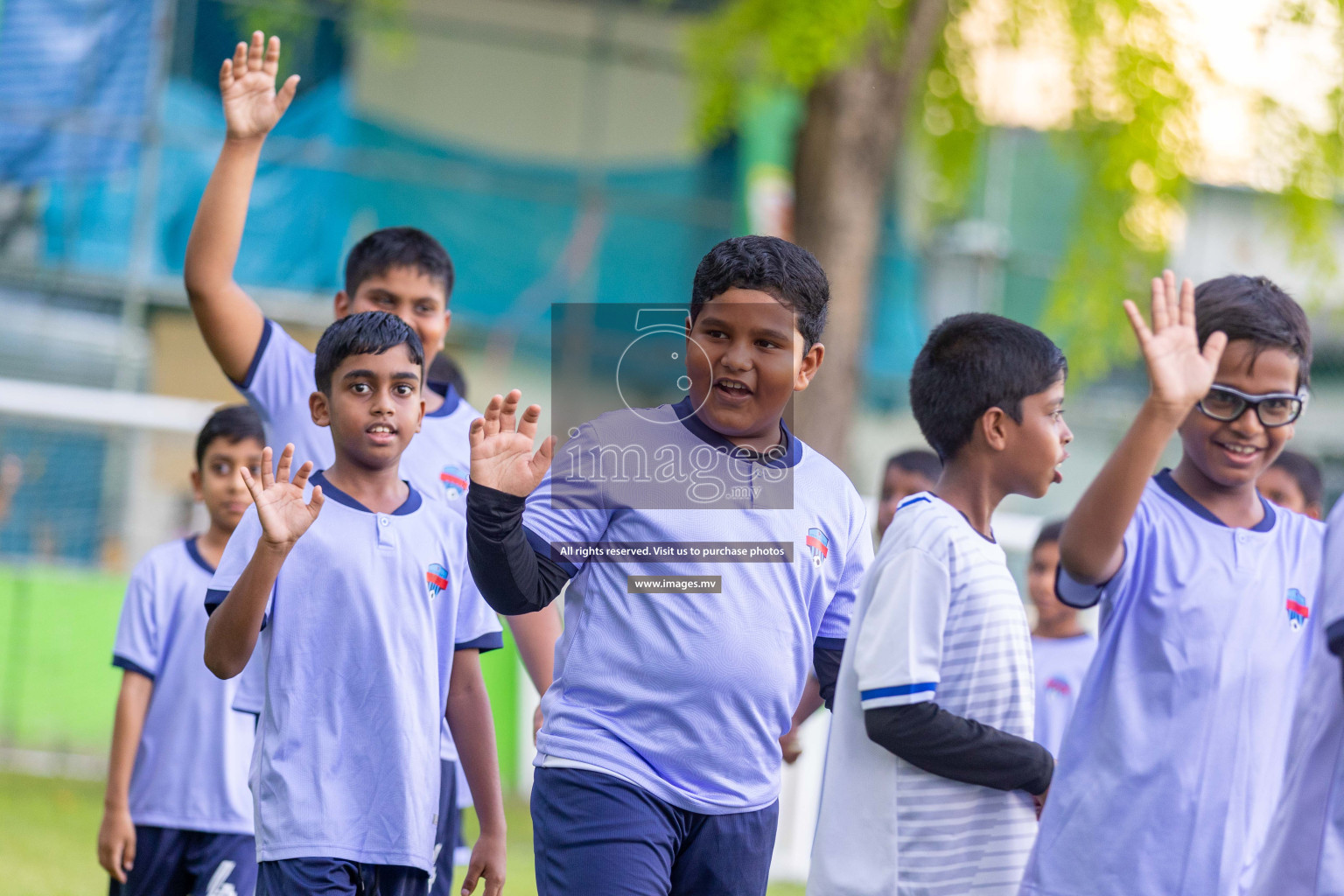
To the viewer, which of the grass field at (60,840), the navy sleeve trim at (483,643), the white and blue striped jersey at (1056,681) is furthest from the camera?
the grass field at (60,840)

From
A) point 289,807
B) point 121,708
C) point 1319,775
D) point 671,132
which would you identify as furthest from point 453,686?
point 671,132

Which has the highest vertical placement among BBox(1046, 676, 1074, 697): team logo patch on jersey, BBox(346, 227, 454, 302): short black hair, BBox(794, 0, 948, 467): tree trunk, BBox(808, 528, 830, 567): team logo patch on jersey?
BBox(794, 0, 948, 467): tree trunk

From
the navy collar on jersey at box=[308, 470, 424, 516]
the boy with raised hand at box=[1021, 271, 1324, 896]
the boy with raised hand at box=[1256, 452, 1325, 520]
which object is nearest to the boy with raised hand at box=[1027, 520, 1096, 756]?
the boy with raised hand at box=[1256, 452, 1325, 520]

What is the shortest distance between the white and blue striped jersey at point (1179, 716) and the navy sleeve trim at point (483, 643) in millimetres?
1207

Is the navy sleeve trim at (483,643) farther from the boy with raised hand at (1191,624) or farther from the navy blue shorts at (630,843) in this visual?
the boy with raised hand at (1191,624)

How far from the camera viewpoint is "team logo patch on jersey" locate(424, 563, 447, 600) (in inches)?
113

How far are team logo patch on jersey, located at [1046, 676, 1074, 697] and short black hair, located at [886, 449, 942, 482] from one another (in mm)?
744

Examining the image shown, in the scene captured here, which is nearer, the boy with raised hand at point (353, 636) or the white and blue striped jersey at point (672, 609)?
the white and blue striped jersey at point (672, 609)

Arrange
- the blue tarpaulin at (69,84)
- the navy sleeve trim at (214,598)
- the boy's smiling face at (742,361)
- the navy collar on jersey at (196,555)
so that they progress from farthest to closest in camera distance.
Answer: the blue tarpaulin at (69,84)
the navy collar on jersey at (196,555)
the navy sleeve trim at (214,598)
the boy's smiling face at (742,361)

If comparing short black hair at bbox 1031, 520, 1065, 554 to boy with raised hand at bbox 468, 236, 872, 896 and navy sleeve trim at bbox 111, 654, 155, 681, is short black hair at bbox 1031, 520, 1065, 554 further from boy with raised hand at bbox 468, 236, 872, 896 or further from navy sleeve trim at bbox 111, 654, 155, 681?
navy sleeve trim at bbox 111, 654, 155, 681

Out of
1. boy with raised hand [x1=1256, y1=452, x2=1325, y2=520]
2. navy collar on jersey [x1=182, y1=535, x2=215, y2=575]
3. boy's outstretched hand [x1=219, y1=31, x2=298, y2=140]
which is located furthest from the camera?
boy with raised hand [x1=1256, y1=452, x2=1325, y2=520]

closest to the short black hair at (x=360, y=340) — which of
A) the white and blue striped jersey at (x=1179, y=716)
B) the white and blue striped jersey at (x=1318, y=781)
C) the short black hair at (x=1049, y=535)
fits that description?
the white and blue striped jersey at (x=1179, y=716)

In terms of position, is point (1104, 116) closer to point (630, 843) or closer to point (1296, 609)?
point (1296, 609)

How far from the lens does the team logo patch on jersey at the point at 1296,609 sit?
266 centimetres
